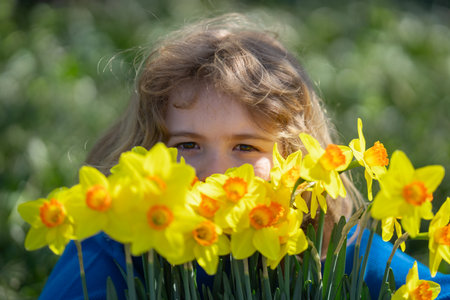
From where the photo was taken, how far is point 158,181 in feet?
1.83

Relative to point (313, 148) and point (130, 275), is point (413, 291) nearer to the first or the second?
point (313, 148)

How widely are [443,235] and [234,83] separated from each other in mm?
701

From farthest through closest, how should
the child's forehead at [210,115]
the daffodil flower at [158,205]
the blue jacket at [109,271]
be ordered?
the child's forehead at [210,115] → the blue jacket at [109,271] → the daffodil flower at [158,205]

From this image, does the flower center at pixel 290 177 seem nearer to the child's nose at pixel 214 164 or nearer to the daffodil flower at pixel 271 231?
the daffodil flower at pixel 271 231

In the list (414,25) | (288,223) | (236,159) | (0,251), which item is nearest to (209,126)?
(236,159)

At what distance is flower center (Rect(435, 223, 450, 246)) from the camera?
2.26 feet

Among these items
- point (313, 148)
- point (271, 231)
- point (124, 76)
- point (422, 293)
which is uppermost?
point (124, 76)

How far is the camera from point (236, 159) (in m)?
1.20

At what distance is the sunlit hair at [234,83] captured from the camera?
50.9 inches

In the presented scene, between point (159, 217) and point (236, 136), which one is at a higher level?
point (236, 136)

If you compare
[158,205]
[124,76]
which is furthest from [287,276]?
[124,76]

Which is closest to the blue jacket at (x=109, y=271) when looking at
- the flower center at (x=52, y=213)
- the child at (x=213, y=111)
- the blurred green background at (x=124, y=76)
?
the child at (x=213, y=111)

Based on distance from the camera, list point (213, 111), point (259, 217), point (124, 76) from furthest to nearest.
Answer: point (124, 76), point (213, 111), point (259, 217)

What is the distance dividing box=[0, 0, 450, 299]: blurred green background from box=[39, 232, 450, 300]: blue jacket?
93 centimetres
